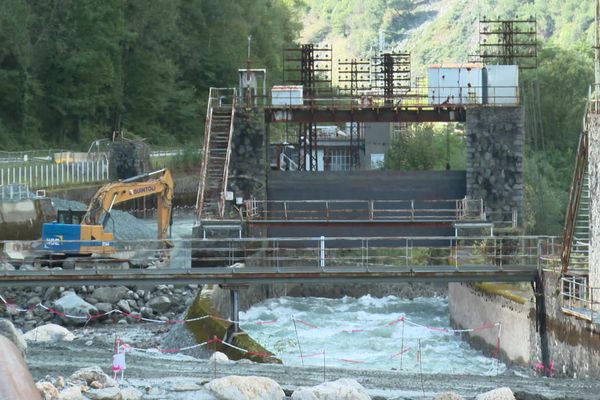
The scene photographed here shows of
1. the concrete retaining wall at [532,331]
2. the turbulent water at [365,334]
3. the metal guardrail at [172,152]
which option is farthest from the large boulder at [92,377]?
the metal guardrail at [172,152]

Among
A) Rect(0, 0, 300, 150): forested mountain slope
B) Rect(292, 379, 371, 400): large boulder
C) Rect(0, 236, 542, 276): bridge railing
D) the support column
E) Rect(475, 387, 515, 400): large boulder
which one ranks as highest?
Rect(0, 0, 300, 150): forested mountain slope

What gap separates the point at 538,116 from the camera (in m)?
86.9

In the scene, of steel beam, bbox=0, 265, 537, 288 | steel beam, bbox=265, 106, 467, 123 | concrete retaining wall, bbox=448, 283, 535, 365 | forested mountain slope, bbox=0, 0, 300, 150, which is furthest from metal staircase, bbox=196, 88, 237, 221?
forested mountain slope, bbox=0, 0, 300, 150

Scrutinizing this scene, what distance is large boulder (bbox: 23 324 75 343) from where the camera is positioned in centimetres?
3356

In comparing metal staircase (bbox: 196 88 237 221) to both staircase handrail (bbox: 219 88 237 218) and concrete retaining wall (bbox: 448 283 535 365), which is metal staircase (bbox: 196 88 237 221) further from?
concrete retaining wall (bbox: 448 283 535 365)

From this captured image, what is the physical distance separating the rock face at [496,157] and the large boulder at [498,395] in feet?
95.8

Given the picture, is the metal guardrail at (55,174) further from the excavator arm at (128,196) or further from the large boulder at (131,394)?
the large boulder at (131,394)

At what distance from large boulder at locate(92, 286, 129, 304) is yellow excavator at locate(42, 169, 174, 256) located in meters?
1.04

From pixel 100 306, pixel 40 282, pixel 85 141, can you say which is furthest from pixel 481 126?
pixel 85 141

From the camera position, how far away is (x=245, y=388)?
23094mm

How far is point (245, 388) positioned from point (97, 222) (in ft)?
69.2

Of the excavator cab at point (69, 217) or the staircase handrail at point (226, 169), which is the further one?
the staircase handrail at point (226, 169)

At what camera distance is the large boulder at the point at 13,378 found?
60.8 ft

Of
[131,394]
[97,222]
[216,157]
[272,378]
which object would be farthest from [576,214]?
[216,157]
